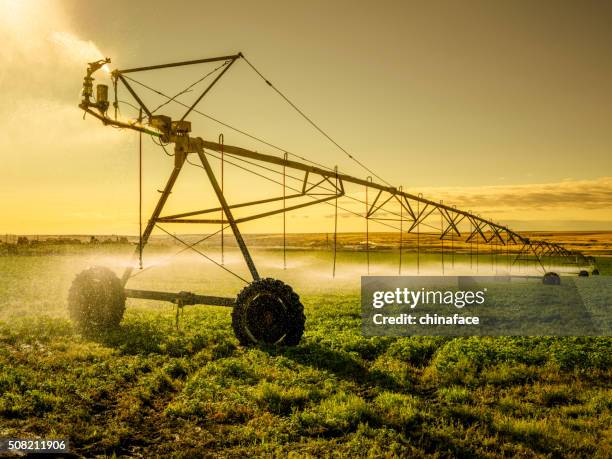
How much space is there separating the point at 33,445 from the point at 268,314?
6.93 m

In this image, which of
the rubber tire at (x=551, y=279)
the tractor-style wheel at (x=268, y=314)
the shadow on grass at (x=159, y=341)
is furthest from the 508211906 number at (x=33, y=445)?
the rubber tire at (x=551, y=279)

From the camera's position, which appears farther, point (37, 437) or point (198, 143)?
point (198, 143)

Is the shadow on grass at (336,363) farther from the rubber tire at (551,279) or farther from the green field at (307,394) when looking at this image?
the rubber tire at (551,279)

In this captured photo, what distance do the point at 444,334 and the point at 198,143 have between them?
11.2 m

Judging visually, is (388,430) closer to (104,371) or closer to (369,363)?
(369,363)

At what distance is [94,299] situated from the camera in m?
16.3

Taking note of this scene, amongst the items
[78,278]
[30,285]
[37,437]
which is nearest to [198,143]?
[78,278]

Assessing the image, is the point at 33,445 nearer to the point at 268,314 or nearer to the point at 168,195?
the point at 268,314

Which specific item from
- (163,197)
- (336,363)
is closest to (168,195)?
(163,197)

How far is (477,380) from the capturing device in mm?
11555

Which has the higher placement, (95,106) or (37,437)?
(95,106)

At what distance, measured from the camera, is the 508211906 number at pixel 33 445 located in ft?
24.6

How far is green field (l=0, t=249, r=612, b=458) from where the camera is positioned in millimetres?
8016

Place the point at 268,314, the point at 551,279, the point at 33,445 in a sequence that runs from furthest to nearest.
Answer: the point at 551,279 → the point at 268,314 → the point at 33,445
